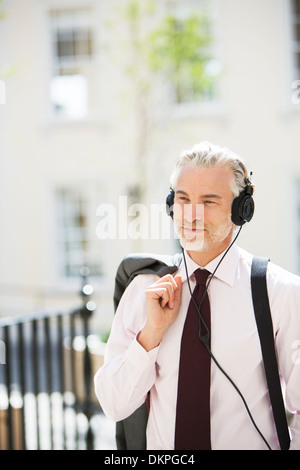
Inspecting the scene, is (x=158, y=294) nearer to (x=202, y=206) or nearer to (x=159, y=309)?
(x=159, y=309)

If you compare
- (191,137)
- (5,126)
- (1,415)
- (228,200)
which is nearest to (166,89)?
(191,137)

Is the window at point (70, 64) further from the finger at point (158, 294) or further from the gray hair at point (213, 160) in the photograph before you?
the finger at point (158, 294)

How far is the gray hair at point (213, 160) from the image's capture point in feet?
5.29

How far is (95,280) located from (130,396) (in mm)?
8475

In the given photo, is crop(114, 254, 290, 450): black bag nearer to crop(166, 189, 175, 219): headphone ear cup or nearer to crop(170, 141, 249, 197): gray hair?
crop(166, 189, 175, 219): headphone ear cup

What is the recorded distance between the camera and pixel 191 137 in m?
8.98

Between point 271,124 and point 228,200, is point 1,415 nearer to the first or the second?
point 228,200

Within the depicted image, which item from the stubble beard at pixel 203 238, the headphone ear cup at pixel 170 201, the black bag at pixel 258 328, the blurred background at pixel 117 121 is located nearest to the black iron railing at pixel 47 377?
the black bag at pixel 258 328

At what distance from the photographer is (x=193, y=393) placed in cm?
158

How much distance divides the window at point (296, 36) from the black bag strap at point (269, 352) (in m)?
8.13

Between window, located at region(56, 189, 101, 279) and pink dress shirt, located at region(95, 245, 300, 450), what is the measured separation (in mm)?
8332

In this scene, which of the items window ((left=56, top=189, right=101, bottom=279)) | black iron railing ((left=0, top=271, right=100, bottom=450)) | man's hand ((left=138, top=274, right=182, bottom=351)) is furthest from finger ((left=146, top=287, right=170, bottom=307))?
window ((left=56, top=189, right=101, bottom=279))

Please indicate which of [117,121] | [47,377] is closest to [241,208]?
[47,377]

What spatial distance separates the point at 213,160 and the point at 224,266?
1.15ft
